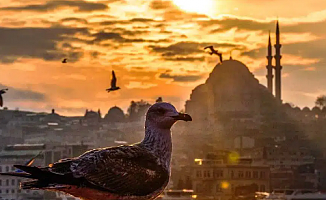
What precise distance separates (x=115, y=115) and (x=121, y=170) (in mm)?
167869

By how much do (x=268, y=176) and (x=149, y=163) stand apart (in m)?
79.8

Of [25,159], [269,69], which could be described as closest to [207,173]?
[25,159]

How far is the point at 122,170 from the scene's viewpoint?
6.88 m

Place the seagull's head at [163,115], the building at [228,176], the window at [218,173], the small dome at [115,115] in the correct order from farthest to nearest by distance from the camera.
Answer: the small dome at [115,115] → the window at [218,173] → the building at [228,176] → the seagull's head at [163,115]

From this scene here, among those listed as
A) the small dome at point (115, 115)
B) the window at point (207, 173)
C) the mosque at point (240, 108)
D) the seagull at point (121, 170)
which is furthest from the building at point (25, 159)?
the seagull at point (121, 170)

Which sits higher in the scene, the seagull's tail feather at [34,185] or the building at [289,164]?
the building at [289,164]

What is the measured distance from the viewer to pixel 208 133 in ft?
456

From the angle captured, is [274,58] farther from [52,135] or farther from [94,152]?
[94,152]

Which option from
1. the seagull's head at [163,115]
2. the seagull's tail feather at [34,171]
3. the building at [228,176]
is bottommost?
the seagull's tail feather at [34,171]

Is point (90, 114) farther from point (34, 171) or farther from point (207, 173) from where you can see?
point (34, 171)

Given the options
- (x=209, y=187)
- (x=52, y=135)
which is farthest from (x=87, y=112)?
(x=209, y=187)

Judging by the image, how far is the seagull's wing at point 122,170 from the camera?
22.4 feet

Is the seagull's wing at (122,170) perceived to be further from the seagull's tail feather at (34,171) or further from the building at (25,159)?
the building at (25,159)

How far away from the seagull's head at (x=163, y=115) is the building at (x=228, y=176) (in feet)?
240
